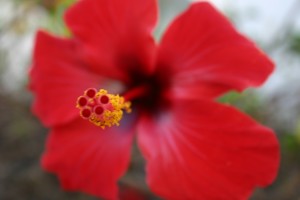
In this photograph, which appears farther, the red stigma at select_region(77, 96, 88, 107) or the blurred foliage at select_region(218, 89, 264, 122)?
the blurred foliage at select_region(218, 89, 264, 122)

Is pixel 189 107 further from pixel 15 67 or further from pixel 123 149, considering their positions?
pixel 15 67

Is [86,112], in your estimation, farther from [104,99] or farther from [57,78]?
[57,78]

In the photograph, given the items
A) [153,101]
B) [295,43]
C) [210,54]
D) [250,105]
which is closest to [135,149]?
[250,105]

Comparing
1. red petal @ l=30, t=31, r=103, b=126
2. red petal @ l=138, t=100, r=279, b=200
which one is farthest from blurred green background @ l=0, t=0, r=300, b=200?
red petal @ l=138, t=100, r=279, b=200

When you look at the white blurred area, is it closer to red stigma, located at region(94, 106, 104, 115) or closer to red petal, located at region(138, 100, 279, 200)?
red petal, located at region(138, 100, 279, 200)

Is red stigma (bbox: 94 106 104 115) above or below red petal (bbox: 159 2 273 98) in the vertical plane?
below

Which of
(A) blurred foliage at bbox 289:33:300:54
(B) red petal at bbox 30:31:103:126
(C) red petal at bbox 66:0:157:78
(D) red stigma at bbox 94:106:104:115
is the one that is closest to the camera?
(D) red stigma at bbox 94:106:104:115

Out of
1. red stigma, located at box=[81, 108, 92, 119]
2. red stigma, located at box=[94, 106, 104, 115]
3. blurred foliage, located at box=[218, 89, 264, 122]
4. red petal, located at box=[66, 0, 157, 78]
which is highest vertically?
blurred foliage, located at box=[218, 89, 264, 122]
